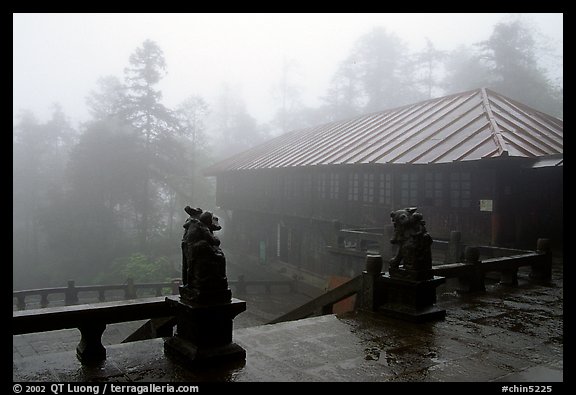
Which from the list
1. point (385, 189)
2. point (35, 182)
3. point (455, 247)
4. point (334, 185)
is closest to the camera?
point (455, 247)

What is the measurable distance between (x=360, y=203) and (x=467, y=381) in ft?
47.4

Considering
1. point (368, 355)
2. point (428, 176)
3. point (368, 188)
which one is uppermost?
point (428, 176)

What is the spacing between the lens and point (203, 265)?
187 inches

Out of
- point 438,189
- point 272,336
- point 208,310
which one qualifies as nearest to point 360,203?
point 438,189

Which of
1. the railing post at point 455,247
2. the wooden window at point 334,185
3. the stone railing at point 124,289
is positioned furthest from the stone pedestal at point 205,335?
the wooden window at point 334,185

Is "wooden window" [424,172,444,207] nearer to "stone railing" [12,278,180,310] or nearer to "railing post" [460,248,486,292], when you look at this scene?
"railing post" [460,248,486,292]

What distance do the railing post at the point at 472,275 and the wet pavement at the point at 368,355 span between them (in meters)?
1.51

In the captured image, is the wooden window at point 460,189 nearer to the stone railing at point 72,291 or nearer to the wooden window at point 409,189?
the wooden window at point 409,189

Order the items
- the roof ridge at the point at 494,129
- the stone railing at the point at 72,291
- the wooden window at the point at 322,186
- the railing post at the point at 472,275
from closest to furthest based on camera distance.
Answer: the railing post at the point at 472,275, the roof ridge at the point at 494,129, the stone railing at the point at 72,291, the wooden window at the point at 322,186

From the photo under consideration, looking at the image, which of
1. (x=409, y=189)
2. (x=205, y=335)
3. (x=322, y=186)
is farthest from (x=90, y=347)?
(x=322, y=186)

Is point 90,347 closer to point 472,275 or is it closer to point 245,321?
point 472,275

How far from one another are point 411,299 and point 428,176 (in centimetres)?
990

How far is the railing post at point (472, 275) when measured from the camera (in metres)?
8.73
